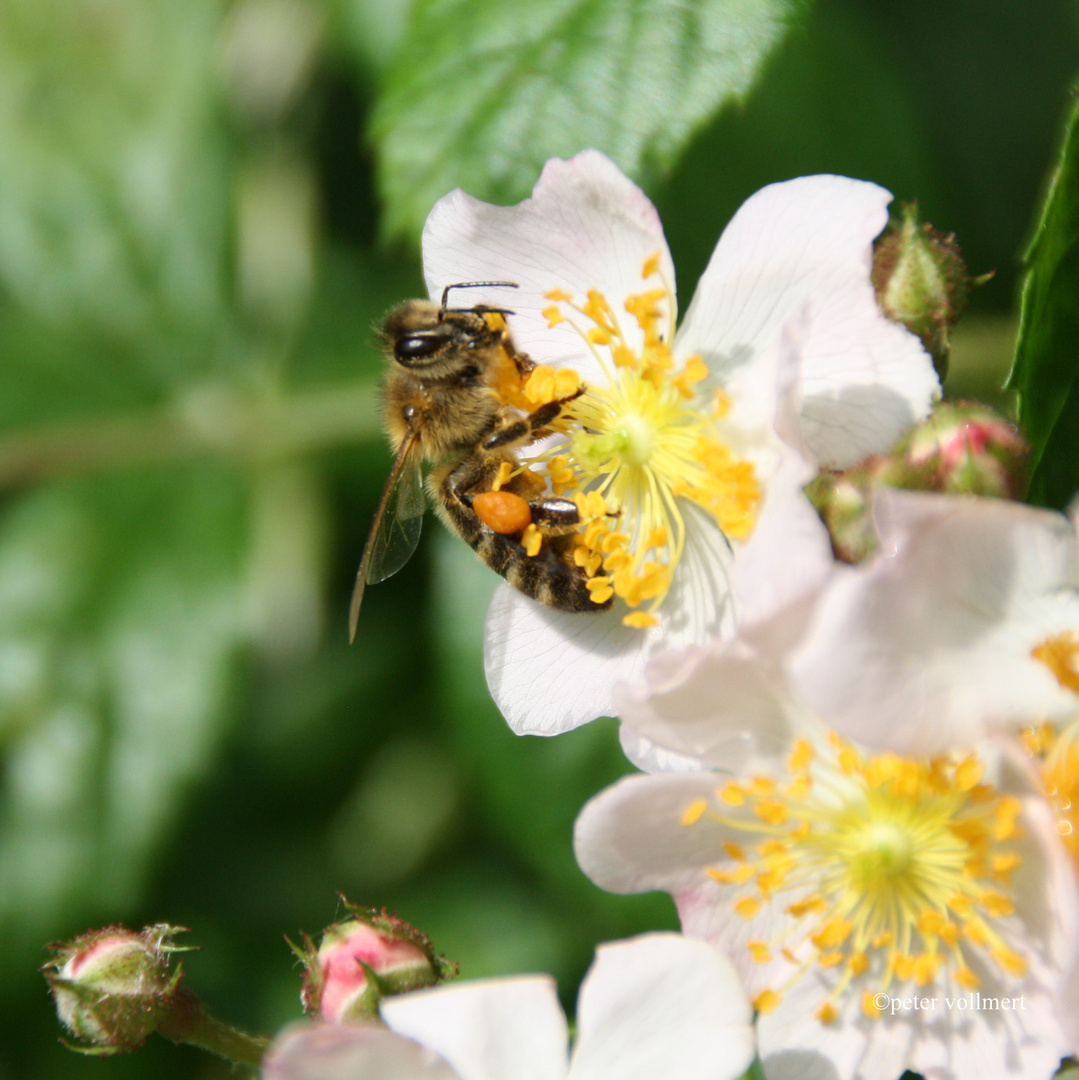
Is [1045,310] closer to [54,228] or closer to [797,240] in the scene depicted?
[797,240]

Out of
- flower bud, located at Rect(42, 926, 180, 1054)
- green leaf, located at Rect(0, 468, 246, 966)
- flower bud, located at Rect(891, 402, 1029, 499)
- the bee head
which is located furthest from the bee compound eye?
green leaf, located at Rect(0, 468, 246, 966)

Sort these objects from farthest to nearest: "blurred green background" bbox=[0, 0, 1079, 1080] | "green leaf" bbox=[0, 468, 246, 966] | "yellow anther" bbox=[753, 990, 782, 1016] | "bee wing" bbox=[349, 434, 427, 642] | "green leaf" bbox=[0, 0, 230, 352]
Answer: "green leaf" bbox=[0, 0, 230, 352] → "green leaf" bbox=[0, 468, 246, 966] → "blurred green background" bbox=[0, 0, 1079, 1080] → "bee wing" bbox=[349, 434, 427, 642] → "yellow anther" bbox=[753, 990, 782, 1016]

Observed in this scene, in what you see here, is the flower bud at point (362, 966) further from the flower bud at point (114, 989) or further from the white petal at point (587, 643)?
the white petal at point (587, 643)

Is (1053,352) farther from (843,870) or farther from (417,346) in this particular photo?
(417,346)

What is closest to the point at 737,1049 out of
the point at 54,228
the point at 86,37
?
the point at 54,228

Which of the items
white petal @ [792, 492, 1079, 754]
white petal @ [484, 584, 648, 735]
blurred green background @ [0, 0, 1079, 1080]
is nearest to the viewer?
white petal @ [792, 492, 1079, 754]

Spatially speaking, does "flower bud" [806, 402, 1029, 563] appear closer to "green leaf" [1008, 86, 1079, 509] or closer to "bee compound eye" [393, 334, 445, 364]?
"green leaf" [1008, 86, 1079, 509]
